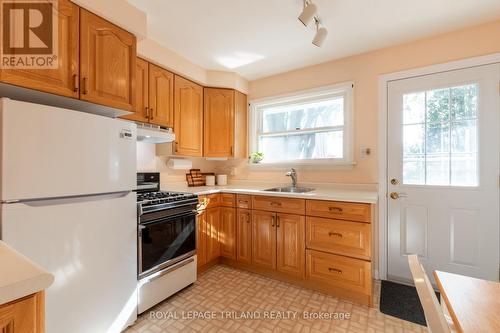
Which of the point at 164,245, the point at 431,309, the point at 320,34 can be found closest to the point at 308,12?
the point at 320,34

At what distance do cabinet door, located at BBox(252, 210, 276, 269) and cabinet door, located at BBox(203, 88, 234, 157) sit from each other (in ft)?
3.27

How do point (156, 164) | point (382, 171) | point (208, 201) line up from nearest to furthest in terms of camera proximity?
point (382, 171), point (208, 201), point (156, 164)

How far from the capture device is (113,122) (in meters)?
1.51

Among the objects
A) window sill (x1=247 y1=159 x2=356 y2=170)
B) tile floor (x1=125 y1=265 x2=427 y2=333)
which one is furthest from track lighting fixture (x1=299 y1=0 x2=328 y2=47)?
tile floor (x1=125 y1=265 x2=427 y2=333)

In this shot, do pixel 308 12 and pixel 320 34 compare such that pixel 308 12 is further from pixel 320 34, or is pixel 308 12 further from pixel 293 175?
→ pixel 293 175

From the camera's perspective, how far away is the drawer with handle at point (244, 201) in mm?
2520

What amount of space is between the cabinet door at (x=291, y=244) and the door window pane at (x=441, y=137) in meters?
1.20

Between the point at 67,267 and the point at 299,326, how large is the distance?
63.1 inches

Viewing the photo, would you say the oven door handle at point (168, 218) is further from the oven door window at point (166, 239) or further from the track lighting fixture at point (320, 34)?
the track lighting fixture at point (320, 34)

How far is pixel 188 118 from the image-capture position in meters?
2.71

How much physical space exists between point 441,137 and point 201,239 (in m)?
2.59

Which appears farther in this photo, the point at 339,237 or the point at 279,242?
the point at 279,242

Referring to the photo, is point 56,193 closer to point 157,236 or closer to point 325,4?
point 157,236

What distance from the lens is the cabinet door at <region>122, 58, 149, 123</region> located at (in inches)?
84.1
